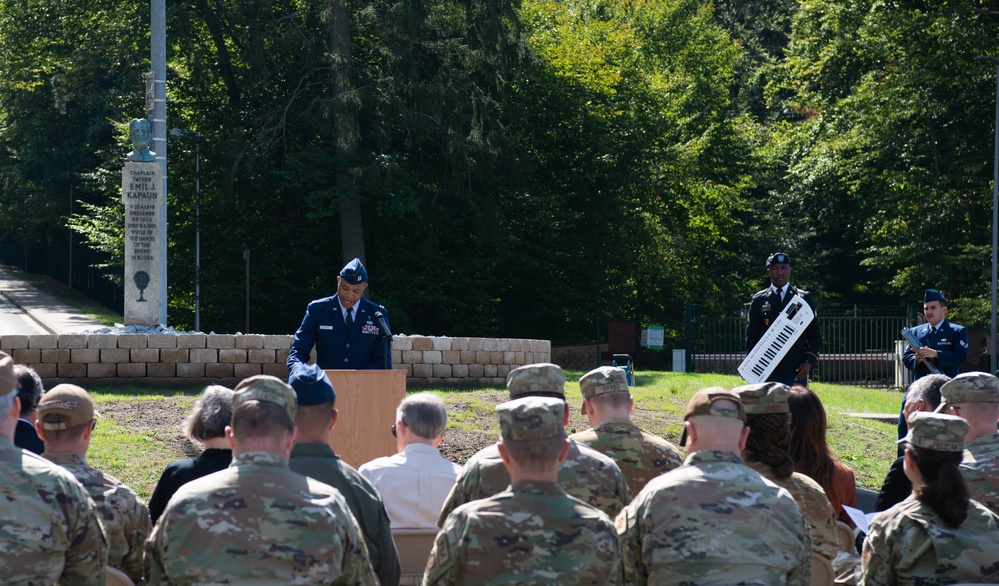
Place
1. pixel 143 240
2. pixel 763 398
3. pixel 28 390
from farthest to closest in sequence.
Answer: pixel 143 240 → pixel 28 390 → pixel 763 398

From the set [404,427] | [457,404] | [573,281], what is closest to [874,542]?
[404,427]

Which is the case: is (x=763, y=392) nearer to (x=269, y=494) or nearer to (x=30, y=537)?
(x=269, y=494)

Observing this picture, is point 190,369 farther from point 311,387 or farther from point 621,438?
point 311,387

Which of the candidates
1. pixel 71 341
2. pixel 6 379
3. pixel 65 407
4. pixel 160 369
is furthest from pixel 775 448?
pixel 71 341

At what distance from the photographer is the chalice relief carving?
18141mm

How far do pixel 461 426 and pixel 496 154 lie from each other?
15117 millimetres

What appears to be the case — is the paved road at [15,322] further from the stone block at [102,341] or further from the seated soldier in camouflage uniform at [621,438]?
Answer: the seated soldier in camouflage uniform at [621,438]

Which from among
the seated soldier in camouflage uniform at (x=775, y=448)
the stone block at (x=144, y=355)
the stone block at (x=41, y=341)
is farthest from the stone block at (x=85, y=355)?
the seated soldier in camouflage uniform at (x=775, y=448)

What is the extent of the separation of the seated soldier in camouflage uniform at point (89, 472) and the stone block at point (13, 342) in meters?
11.0

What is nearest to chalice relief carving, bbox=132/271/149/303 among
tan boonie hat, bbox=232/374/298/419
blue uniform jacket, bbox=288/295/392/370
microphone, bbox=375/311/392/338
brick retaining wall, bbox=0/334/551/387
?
brick retaining wall, bbox=0/334/551/387

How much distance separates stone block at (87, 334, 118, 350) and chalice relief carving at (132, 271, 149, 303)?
2.63 metres

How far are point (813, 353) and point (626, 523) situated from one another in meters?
6.65

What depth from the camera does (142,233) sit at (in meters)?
18.3

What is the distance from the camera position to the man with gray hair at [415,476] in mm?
5496
